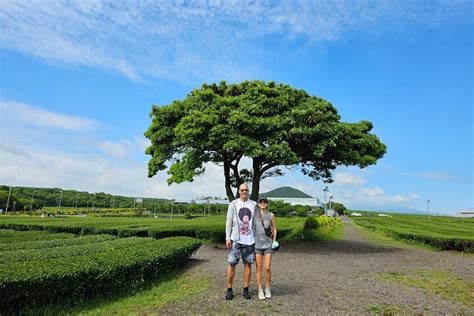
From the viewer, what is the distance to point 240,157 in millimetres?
15938

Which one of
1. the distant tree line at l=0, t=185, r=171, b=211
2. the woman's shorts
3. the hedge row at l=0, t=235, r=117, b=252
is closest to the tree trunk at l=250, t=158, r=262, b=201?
the hedge row at l=0, t=235, r=117, b=252

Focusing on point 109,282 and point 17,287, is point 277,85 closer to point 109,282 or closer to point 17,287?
point 109,282

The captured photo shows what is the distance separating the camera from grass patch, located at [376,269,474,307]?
6895 millimetres

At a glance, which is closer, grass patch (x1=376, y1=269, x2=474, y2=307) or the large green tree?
grass patch (x1=376, y1=269, x2=474, y2=307)

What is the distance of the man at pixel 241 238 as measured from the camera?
599cm

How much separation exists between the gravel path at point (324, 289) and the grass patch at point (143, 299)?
0.31 meters

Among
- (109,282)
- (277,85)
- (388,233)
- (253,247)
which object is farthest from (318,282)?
(388,233)

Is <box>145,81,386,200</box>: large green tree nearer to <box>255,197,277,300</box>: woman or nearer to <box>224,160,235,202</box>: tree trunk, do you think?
<box>224,160,235,202</box>: tree trunk

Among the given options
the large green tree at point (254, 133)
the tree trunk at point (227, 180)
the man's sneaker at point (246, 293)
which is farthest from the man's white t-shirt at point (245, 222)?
the tree trunk at point (227, 180)

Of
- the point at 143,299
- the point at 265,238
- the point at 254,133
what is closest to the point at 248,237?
the point at 265,238

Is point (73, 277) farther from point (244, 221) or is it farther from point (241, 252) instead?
point (244, 221)

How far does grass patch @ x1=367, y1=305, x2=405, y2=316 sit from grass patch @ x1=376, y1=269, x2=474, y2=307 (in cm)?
152

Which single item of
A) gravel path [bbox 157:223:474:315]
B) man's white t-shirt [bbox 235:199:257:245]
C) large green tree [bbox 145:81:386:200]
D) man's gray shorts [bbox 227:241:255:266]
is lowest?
gravel path [bbox 157:223:474:315]

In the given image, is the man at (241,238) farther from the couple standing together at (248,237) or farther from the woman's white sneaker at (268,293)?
the woman's white sneaker at (268,293)
